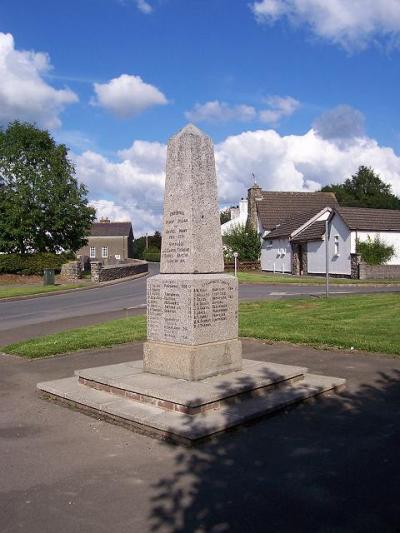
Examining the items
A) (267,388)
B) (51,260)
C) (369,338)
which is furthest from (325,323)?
(51,260)

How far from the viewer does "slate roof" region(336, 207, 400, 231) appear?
37281mm

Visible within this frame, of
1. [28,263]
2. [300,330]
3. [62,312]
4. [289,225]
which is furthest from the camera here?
[289,225]

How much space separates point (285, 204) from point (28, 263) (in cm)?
2569

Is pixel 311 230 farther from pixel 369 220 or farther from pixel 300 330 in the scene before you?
pixel 300 330

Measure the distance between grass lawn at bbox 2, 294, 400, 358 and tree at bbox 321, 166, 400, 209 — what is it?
71250 millimetres

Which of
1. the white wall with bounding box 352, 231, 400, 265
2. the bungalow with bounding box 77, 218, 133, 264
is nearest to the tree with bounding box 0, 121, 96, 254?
the white wall with bounding box 352, 231, 400, 265

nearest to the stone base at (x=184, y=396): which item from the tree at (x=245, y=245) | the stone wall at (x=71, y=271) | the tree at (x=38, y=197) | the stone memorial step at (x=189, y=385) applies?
the stone memorial step at (x=189, y=385)

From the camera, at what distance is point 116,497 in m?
4.38

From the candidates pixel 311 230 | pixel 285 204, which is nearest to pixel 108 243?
pixel 285 204

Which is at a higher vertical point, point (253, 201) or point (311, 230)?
point (253, 201)

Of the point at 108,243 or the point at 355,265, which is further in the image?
the point at 108,243

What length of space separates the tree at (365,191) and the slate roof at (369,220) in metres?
46.2

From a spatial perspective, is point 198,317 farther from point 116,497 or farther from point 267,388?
point 116,497

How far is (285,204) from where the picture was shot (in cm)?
5462
